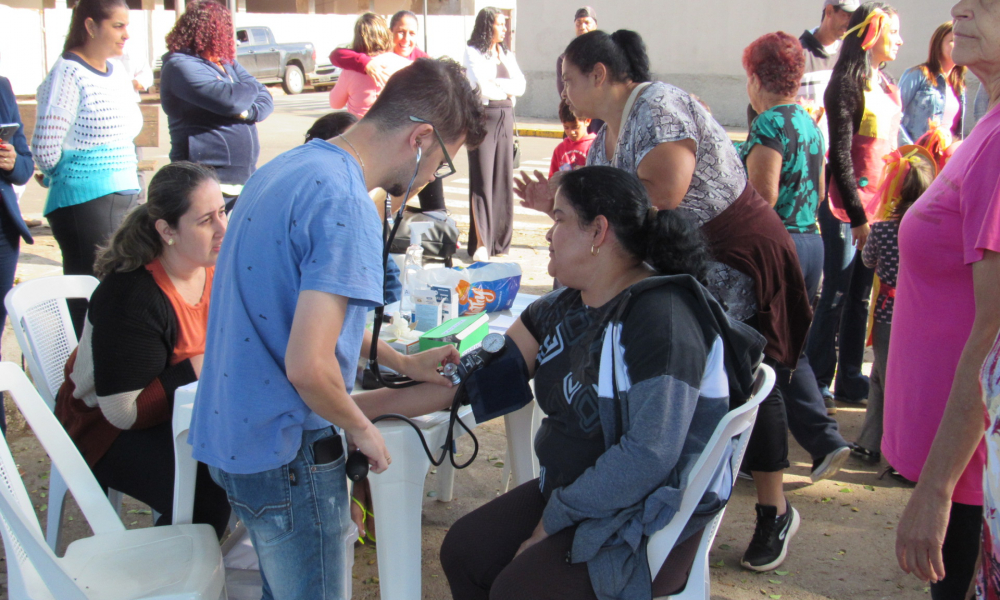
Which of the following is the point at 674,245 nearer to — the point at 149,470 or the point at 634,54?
the point at 634,54

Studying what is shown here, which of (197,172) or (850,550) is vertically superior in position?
(197,172)

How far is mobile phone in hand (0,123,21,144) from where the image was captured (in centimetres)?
317

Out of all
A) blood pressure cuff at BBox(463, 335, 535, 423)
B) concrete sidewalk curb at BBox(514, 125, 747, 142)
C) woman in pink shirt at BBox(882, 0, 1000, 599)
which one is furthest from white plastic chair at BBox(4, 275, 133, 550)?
concrete sidewalk curb at BBox(514, 125, 747, 142)

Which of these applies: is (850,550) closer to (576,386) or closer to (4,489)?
(576,386)

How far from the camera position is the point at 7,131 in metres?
3.21

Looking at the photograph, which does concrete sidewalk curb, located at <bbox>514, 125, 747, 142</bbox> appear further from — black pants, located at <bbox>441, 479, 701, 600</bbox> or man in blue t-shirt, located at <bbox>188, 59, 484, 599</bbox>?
man in blue t-shirt, located at <bbox>188, 59, 484, 599</bbox>

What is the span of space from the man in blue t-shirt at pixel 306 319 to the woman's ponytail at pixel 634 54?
1.09m

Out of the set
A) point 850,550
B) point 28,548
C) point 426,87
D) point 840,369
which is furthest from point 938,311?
point 840,369

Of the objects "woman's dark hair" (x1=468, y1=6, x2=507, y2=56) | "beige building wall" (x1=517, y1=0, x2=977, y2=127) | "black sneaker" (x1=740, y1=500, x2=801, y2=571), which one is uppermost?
"beige building wall" (x1=517, y1=0, x2=977, y2=127)

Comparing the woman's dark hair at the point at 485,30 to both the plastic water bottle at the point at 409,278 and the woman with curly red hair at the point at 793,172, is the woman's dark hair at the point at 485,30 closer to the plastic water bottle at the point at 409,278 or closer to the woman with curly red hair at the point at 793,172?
the woman with curly red hair at the point at 793,172

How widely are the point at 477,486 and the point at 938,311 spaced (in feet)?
6.86

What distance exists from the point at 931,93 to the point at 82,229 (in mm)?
4346

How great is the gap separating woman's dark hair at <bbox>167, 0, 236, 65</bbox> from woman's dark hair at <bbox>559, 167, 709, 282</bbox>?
2825mm

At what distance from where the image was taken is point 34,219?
7242 mm
